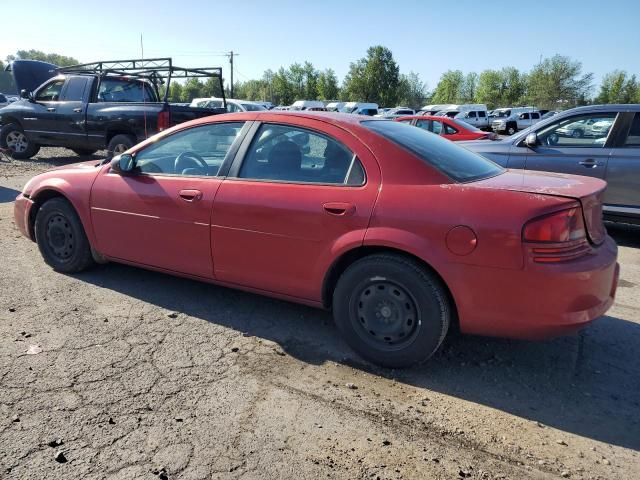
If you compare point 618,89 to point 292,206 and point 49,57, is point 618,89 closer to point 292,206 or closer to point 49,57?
point 292,206

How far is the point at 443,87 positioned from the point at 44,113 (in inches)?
3690

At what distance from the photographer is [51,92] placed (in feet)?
37.4

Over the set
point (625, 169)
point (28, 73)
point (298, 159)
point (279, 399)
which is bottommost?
point (279, 399)

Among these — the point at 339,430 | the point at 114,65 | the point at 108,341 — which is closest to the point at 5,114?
the point at 114,65

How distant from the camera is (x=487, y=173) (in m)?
3.47

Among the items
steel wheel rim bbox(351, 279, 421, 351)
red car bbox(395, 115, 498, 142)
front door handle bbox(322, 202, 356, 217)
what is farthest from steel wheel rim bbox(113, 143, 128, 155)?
steel wheel rim bbox(351, 279, 421, 351)

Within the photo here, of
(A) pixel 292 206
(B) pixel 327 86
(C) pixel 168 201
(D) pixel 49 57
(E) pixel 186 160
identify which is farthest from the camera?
(D) pixel 49 57

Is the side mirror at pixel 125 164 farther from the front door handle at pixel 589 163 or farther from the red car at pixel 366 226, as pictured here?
the front door handle at pixel 589 163

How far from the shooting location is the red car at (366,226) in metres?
2.79

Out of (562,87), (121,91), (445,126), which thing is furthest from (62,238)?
(562,87)

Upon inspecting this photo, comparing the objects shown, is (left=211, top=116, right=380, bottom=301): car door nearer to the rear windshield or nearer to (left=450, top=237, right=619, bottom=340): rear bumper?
the rear windshield

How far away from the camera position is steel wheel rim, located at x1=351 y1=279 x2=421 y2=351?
10.1 ft

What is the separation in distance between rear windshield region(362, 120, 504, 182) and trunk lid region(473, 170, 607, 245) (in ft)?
0.45

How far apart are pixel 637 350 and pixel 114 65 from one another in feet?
39.5
